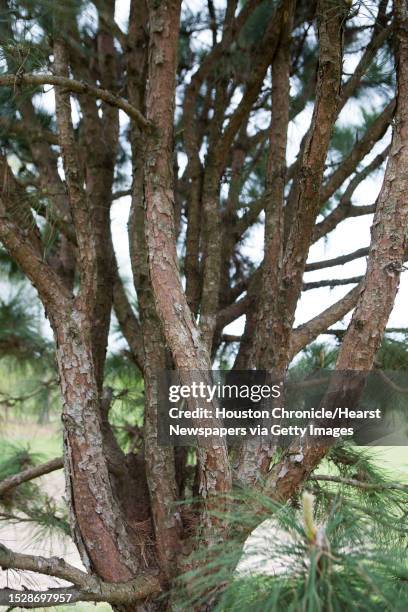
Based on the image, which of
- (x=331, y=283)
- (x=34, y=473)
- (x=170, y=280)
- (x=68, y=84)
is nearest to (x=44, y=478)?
(x=34, y=473)

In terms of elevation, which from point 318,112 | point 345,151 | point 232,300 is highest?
point 345,151

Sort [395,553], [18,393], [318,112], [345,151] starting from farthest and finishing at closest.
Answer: [18,393]
[345,151]
[318,112]
[395,553]

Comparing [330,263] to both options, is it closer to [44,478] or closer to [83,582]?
[83,582]

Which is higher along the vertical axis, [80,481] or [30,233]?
[30,233]

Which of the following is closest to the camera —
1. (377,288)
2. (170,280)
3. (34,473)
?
(377,288)

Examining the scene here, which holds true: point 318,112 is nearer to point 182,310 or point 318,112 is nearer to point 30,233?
point 182,310

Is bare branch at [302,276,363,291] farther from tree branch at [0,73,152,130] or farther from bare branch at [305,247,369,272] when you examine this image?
tree branch at [0,73,152,130]

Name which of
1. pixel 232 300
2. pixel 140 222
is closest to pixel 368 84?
pixel 232 300

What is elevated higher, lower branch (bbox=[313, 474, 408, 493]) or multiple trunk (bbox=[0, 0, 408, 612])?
multiple trunk (bbox=[0, 0, 408, 612])

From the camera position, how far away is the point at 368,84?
1.43m

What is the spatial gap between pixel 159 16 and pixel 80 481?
0.67m

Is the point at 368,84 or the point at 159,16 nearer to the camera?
the point at 159,16

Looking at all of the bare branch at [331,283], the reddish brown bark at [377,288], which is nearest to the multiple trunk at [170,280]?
the reddish brown bark at [377,288]

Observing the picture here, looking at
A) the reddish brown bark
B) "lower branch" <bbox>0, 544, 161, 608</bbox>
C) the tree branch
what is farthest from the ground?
the tree branch
